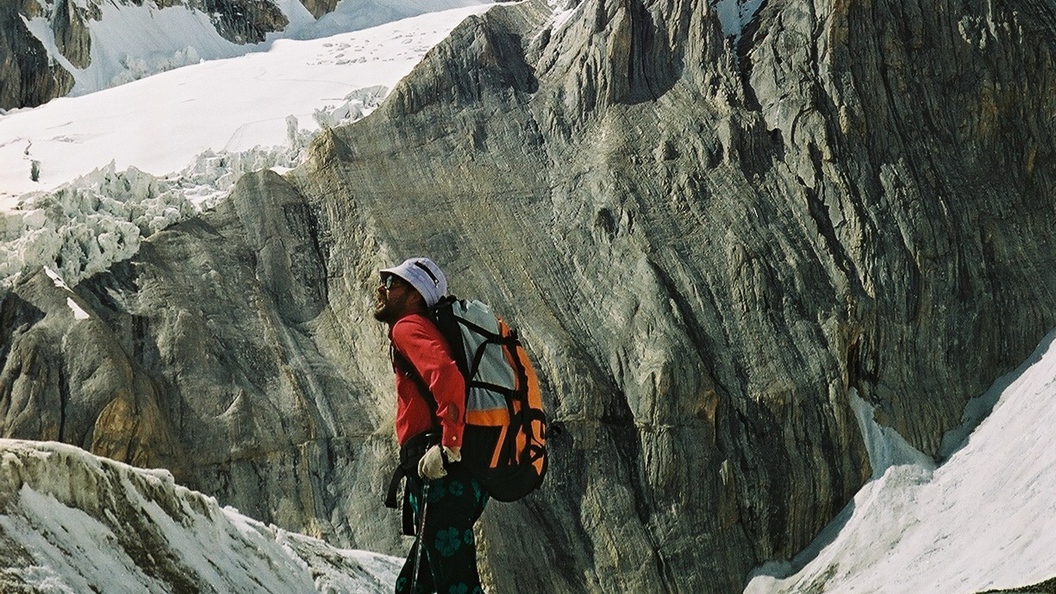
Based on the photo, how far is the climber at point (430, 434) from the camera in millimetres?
6109

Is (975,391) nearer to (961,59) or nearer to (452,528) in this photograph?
(961,59)

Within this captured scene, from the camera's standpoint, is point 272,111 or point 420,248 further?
point 272,111

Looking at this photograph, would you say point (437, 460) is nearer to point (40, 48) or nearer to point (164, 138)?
point (164, 138)

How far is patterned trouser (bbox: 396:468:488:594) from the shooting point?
634 cm

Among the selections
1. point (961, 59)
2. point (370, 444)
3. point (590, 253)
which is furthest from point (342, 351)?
point (961, 59)

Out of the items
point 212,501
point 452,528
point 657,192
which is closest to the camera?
point 452,528

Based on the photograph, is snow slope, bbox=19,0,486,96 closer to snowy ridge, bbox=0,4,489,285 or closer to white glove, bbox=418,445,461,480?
snowy ridge, bbox=0,4,489,285

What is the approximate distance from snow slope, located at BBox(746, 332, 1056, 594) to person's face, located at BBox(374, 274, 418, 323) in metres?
9.56

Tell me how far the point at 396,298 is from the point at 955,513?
12.2 metres

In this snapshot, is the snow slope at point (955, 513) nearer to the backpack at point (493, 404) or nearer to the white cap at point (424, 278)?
the backpack at point (493, 404)

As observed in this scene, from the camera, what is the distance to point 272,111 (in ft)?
74.3

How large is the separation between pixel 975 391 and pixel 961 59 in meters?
5.62

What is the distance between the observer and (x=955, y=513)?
17.0 meters

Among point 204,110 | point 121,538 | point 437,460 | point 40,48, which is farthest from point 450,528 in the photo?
point 40,48
